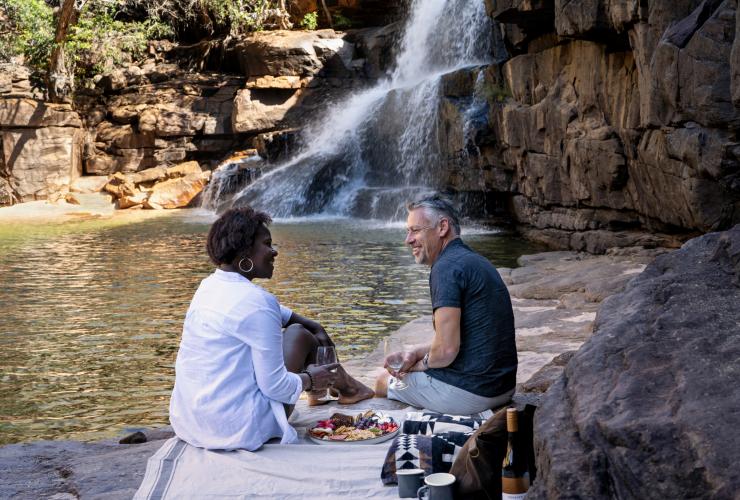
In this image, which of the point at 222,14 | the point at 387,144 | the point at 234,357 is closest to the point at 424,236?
the point at 234,357

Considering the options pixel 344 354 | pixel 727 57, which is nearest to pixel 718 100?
pixel 727 57

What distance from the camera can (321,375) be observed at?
4438 mm

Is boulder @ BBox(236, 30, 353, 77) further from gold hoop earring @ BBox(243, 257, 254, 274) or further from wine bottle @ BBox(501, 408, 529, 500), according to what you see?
wine bottle @ BBox(501, 408, 529, 500)

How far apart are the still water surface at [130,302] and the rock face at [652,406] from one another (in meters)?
4.24

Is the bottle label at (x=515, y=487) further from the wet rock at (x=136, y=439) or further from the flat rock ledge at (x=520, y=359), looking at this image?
the wet rock at (x=136, y=439)

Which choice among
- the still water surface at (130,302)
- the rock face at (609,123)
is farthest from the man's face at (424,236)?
the rock face at (609,123)

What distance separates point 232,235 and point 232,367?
636mm

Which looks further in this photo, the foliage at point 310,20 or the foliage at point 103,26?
the foliage at point 310,20

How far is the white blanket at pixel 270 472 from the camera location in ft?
12.1

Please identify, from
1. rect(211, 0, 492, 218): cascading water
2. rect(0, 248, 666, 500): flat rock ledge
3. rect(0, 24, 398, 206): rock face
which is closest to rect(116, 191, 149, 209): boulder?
rect(0, 24, 398, 206): rock face

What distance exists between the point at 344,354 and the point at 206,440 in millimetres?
4049

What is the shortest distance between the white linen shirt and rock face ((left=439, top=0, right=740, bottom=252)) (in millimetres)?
5888

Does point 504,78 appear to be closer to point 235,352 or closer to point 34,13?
point 235,352

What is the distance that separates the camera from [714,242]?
11.7 feet
